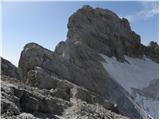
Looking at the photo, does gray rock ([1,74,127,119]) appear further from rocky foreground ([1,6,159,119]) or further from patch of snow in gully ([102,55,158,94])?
patch of snow in gully ([102,55,158,94])

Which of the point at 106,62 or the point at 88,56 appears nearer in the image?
the point at 88,56

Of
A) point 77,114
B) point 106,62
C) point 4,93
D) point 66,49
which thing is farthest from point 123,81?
point 4,93

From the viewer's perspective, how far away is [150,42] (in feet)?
253

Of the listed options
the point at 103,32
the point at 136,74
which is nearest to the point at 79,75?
the point at 136,74

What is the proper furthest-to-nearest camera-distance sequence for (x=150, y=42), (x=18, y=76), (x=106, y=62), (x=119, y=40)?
(x=150, y=42)
(x=119, y=40)
(x=106, y=62)
(x=18, y=76)

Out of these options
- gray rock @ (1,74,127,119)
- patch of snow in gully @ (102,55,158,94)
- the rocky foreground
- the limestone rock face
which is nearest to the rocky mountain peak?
the rocky foreground

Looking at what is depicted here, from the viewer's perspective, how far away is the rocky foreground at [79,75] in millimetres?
28523

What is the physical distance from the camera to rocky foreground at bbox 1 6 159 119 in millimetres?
28523

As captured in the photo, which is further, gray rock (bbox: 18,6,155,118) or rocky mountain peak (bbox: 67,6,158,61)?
rocky mountain peak (bbox: 67,6,158,61)

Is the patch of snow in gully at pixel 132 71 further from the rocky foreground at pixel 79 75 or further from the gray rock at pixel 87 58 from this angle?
the gray rock at pixel 87 58

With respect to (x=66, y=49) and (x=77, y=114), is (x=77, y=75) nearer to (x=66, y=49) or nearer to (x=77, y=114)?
(x=66, y=49)

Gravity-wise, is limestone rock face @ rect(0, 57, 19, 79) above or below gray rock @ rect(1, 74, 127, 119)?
above

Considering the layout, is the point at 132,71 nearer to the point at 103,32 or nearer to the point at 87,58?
the point at 103,32

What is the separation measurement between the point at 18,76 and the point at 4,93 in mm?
24792
